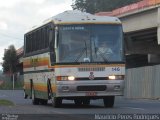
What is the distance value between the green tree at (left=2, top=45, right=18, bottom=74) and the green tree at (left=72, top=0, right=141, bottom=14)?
20.9 m

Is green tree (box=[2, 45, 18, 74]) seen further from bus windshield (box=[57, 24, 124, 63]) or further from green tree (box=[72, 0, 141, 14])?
bus windshield (box=[57, 24, 124, 63])

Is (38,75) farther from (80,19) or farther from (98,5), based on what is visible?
(98,5)

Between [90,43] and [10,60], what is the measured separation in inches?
3363

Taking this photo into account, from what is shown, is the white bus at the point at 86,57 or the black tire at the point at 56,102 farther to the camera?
the black tire at the point at 56,102

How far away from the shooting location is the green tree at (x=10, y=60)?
360 feet

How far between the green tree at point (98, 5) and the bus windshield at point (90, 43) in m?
95.9

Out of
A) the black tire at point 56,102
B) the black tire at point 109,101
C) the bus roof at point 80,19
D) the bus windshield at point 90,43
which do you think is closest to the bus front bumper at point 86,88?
the bus windshield at point 90,43

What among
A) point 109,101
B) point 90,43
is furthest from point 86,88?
point 109,101

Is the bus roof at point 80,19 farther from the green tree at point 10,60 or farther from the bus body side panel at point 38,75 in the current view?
the green tree at point 10,60

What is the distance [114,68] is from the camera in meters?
24.8

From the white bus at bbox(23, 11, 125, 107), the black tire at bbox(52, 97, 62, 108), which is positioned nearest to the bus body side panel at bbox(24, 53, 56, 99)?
the black tire at bbox(52, 97, 62, 108)

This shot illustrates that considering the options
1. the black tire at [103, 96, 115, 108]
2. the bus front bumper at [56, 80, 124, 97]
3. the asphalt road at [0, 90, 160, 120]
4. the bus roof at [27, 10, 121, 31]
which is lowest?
the asphalt road at [0, 90, 160, 120]

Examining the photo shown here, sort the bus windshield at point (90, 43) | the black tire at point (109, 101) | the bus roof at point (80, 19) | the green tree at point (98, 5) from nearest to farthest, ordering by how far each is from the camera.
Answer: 1. the bus windshield at point (90, 43)
2. the bus roof at point (80, 19)
3. the black tire at point (109, 101)
4. the green tree at point (98, 5)

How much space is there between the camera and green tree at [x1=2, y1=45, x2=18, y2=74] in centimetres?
10969
